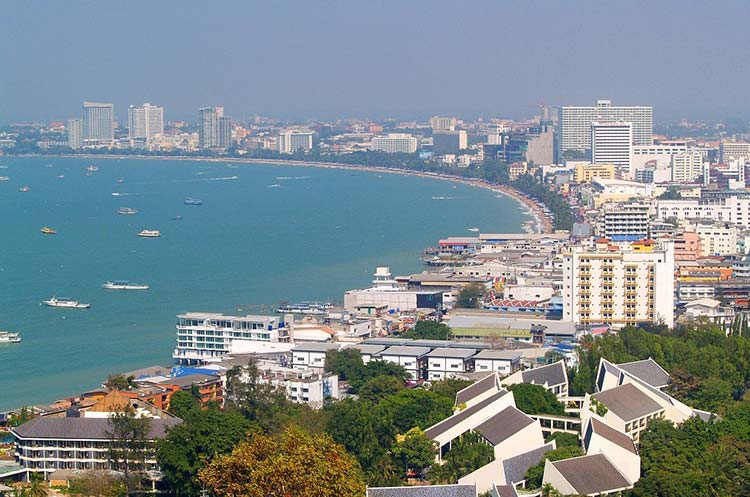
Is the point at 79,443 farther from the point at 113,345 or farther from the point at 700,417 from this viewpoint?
the point at 113,345

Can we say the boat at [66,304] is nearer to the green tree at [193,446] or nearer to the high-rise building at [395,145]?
the green tree at [193,446]

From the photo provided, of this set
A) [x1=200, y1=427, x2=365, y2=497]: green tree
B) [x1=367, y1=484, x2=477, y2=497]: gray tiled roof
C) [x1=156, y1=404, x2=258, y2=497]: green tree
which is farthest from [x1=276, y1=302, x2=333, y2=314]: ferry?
[x1=200, y1=427, x2=365, y2=497]: green tree

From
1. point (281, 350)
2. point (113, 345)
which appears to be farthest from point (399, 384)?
point (113, 345)

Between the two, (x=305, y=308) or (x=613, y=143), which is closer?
(x=305, y=308)

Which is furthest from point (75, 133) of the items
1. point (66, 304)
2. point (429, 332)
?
point (429, 332)

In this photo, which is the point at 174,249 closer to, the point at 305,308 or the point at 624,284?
the point at 305,308

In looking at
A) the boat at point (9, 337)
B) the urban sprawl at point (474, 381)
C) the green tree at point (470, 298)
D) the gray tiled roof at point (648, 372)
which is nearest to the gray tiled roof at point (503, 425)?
the urban sprawl at point (474, 381)

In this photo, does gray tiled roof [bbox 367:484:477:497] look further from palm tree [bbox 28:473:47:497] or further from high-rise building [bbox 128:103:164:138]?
high-rise building [bbox 128:103:164:138]
